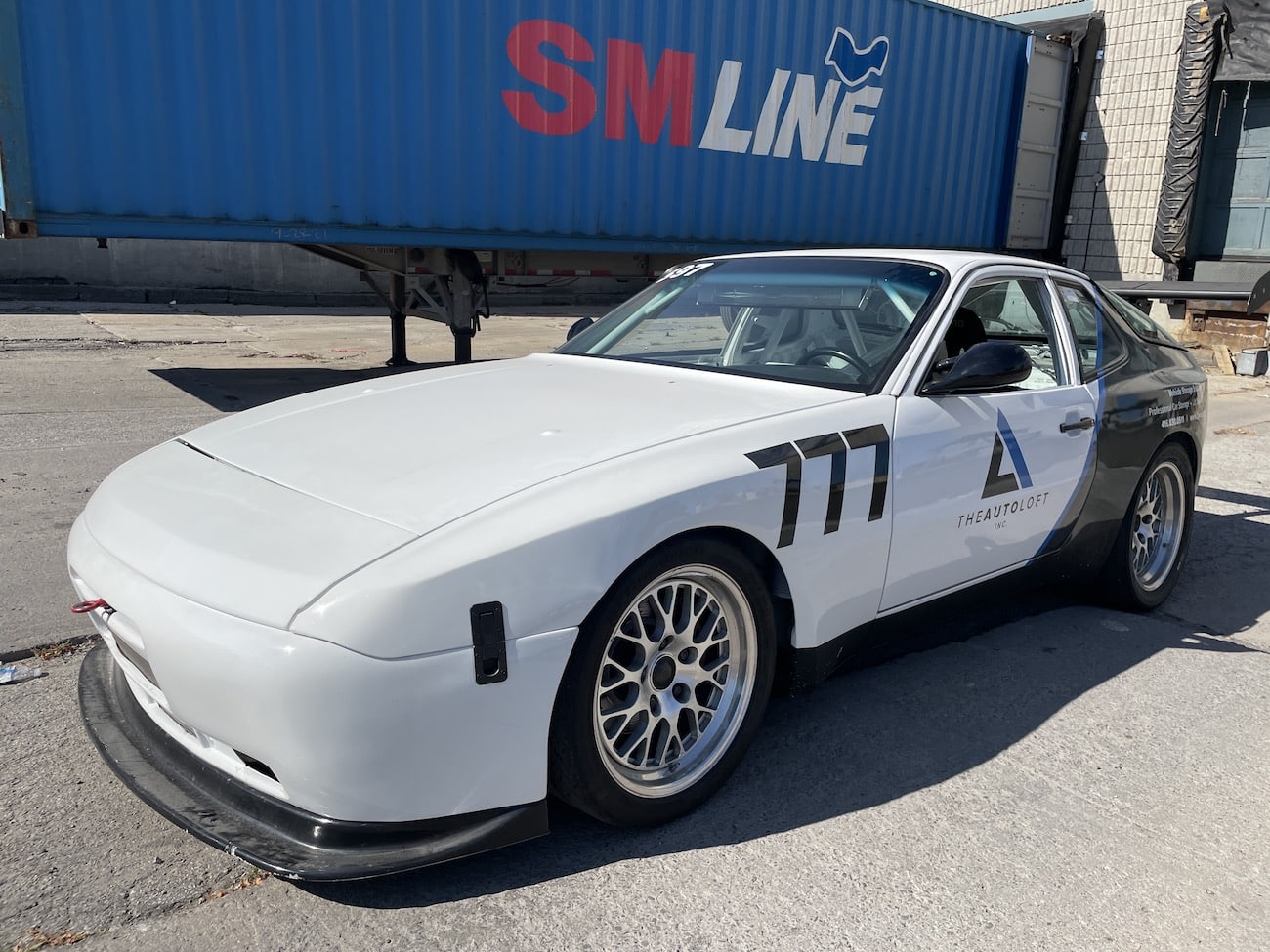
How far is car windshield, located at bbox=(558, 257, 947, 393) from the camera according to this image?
3.42m

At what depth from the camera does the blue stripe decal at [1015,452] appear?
11.4 feet

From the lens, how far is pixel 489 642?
2152 millimetres

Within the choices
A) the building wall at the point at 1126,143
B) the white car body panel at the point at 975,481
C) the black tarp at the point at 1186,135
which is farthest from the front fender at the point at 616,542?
the building wall at the point at 1126,143

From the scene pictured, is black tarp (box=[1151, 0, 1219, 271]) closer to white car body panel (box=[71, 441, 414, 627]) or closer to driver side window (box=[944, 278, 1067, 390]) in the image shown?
driver side window (box=[944, 278, 1067, 390])

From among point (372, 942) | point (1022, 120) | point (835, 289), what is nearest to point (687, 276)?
point (835, 289)

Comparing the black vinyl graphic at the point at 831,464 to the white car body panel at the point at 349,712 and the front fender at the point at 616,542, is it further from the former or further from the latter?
the white car body panel at the point at 349,712

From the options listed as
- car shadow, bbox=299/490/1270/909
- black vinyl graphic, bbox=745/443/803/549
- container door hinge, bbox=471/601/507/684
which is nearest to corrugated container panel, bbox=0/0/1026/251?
car shadow, bbox=299/490/1270/909

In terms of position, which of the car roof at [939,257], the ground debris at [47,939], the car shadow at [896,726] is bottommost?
the car shadow at [896,726]

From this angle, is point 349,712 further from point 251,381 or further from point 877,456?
point 251,381

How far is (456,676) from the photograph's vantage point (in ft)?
Result: 6.96

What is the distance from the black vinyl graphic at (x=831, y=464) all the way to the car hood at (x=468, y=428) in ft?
0.52

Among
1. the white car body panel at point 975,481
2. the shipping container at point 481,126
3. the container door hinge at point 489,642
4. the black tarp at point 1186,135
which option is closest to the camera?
the container door hinge at point 489,642

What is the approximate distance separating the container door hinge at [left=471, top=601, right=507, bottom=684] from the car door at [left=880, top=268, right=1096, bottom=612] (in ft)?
4.65

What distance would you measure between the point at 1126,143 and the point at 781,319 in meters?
14.0
